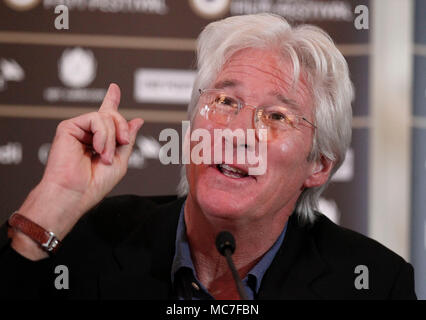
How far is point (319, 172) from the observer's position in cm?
153

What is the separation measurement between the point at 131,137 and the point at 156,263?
307mm

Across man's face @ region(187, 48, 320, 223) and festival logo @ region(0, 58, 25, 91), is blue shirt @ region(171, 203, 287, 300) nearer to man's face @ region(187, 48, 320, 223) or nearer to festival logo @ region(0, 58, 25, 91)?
man's face @ region(187, 48, 320, 223)

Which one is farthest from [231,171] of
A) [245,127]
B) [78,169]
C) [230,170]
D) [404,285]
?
[404,285]

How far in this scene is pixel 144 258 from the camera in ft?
4.61

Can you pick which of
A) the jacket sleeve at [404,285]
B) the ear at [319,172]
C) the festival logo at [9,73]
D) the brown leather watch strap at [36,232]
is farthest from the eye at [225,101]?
the festival logo at [9,73]

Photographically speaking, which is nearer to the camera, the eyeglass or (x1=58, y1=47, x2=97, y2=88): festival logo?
the eyeglass

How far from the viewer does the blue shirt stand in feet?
4.47

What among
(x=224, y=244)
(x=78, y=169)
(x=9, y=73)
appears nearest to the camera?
(x=224, y=244)

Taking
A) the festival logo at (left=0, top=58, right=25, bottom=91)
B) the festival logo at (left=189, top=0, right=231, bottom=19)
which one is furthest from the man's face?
the festival logo at (left=0, top=58, right=25, bottom=91)

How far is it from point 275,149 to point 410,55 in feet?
2.78

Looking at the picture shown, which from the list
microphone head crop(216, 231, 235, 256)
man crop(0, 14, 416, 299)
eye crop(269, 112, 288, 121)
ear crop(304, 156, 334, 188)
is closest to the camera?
microphone head crop(216, 231, 235, 256)

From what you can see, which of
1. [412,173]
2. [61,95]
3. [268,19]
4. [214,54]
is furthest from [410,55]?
[61,95]

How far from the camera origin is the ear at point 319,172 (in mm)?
1517

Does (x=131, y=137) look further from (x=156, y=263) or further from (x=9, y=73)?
(x=9, y=73)
